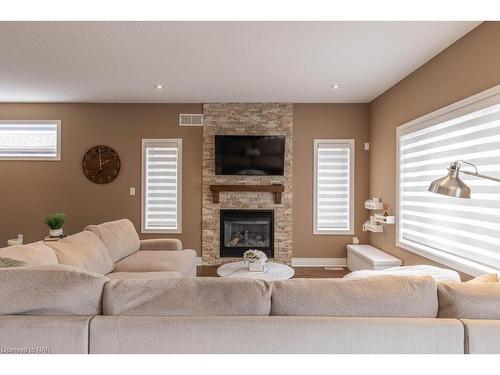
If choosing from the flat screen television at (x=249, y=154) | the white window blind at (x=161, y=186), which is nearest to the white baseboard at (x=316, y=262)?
the white window blind at (x=161, y=186)

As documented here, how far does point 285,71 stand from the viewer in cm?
325

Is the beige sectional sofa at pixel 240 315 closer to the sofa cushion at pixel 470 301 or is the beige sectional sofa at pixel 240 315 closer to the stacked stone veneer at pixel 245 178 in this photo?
the sofa cushion at pixel 470 301

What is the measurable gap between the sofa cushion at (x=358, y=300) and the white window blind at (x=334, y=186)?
11.3 feet

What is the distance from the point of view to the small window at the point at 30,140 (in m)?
4.53

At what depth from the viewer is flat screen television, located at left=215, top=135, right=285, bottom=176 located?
443cm

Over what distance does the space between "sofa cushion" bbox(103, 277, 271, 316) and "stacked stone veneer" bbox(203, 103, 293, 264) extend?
133 inches

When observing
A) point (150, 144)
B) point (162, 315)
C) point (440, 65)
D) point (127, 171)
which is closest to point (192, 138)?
point (150, 144)

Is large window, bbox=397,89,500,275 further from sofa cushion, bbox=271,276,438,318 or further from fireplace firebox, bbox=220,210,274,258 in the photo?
fireplace firebox, bbox=220,210,274,258

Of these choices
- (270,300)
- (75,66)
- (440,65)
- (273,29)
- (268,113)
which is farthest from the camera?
(268,113)

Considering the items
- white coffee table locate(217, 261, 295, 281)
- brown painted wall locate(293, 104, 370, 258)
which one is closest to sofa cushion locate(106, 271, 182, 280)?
white coffee table locate(217, 261, 295, 281)

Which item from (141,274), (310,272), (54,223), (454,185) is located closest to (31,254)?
(141,274)

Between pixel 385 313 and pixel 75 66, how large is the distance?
3764 mm

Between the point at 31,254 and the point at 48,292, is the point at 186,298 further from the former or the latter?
the point at 31,254

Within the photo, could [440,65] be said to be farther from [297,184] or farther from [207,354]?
[207,354]
